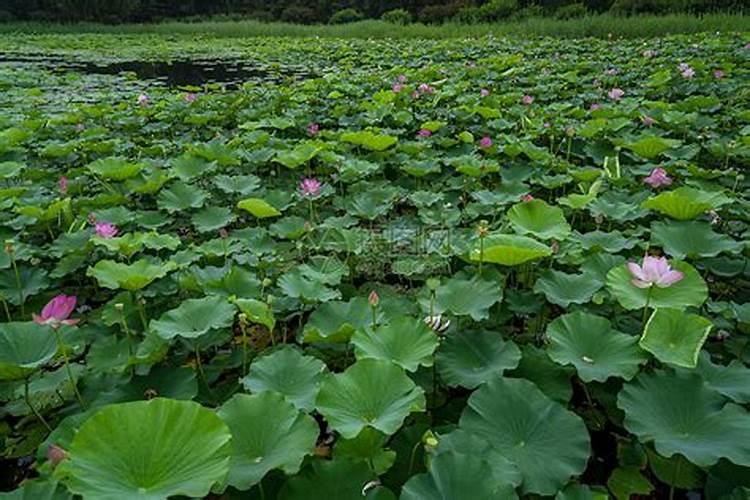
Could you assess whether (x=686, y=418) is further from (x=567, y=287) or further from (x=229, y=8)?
(x=229, y=8)

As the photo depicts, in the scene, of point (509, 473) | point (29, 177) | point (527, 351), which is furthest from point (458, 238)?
point (29, 177)

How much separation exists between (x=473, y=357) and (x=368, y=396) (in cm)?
32

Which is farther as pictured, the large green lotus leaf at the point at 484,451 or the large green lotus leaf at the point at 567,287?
the large green lotus leaf at the point at 567,287

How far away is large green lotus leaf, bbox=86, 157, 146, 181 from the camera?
250 centimetres

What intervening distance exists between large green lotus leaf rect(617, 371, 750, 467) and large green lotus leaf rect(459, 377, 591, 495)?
0.12 m

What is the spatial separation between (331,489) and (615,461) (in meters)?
0.62

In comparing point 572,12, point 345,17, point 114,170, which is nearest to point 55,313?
point 114,170

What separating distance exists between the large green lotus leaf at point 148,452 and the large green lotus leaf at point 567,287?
2.91 feet

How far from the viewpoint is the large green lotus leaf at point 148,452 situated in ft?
2.50

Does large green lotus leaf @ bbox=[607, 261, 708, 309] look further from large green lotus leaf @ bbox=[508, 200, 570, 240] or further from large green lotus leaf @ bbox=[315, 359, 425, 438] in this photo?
large green lotus leaf @ bbox=[315, 359, 425, 438]

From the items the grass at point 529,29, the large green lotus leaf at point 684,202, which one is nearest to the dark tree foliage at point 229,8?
the grass at point 529,29

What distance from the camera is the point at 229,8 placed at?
96.9 feet

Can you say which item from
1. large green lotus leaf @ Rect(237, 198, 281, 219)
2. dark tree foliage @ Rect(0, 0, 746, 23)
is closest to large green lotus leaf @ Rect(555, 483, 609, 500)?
large green lotus leaf @ Rect(237, 198, 281, 219)

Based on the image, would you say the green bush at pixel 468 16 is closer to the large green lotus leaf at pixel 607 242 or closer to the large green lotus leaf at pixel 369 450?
the large green lotus leaf at pixel 607 242
